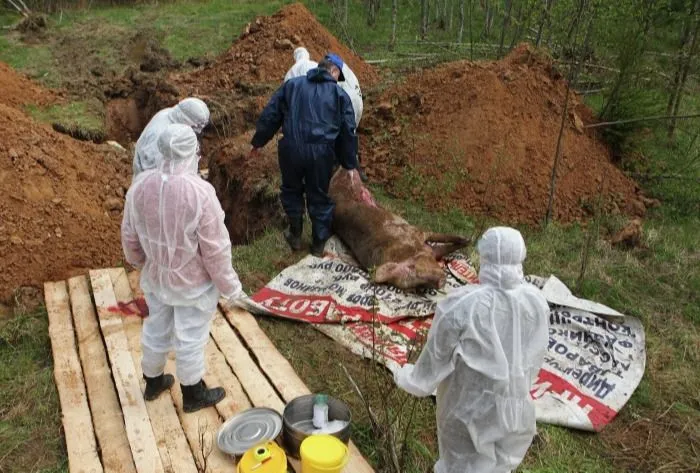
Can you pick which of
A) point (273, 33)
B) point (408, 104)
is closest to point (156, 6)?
point (273, 33)

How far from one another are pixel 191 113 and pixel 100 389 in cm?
192

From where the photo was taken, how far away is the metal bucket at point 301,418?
3.14m

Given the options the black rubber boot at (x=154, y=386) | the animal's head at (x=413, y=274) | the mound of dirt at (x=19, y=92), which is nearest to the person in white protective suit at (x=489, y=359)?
the black rubber boot at (x=154, y=386)

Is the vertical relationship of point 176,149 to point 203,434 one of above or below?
above

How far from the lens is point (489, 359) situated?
7.88ft

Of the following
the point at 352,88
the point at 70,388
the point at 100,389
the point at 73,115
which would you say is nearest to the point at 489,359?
the point at 100,389

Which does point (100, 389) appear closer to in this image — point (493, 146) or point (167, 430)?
point (167, 430)

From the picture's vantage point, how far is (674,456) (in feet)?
11.3

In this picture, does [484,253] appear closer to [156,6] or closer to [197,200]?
[197,200]

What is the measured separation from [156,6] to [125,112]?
25.8 ft

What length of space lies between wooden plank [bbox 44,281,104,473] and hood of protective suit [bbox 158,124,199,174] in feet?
5.39

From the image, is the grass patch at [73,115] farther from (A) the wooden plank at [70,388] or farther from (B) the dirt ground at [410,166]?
(A) the wooden plank at [70,388]

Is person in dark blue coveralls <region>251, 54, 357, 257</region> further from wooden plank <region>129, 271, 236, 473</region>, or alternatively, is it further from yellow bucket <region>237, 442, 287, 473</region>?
yellow bucket <region>237, 442, 287, 473</region>

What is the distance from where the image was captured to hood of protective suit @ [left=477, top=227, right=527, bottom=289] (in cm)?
229
